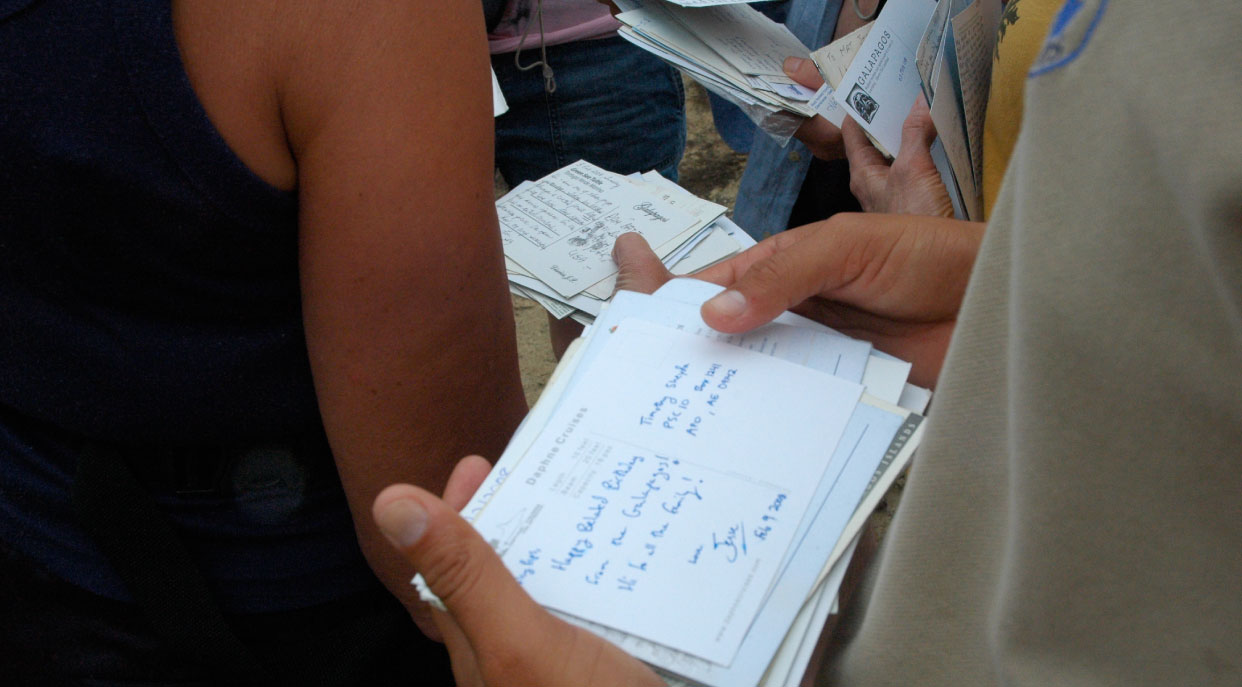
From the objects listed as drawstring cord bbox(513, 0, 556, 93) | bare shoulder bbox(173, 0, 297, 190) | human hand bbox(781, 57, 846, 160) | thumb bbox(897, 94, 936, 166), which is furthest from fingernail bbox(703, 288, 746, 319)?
drawstring cord bbox(513, 0, 556, 93)

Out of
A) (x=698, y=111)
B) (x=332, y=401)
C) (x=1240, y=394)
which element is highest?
Answer: (x=1240, y=394)

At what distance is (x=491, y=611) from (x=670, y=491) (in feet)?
0.60

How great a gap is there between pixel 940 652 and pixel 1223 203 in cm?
32

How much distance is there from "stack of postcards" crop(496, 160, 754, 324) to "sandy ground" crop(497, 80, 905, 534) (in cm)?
115

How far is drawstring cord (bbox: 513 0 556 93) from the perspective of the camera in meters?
1.80

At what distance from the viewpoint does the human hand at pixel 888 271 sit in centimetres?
95

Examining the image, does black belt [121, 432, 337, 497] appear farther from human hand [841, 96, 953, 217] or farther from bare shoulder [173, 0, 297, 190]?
human hand [841, 96, 953, 217]

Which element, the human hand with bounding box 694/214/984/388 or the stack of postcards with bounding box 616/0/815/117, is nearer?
the human hand with bounding box 694/214/984/388

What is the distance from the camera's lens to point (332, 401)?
0.84 m

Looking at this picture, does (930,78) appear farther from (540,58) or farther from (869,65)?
(540,58)

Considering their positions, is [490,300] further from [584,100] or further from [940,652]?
[584,100]

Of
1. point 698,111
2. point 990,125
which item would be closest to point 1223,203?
point 990,125

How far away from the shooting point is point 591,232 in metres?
1.38


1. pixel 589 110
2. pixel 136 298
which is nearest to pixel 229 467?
pixel 136 298
